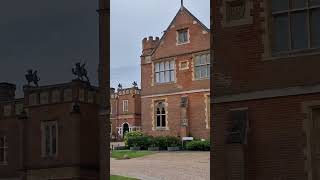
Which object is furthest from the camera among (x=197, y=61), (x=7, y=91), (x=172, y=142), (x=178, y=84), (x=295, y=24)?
(x=178, y=84)

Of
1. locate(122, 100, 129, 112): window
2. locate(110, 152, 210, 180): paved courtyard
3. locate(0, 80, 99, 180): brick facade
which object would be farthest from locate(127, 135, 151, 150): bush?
locate(122, 100, 129, 112): window

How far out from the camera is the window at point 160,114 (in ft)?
133

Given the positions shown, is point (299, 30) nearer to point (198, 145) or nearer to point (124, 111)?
point (198, 145)

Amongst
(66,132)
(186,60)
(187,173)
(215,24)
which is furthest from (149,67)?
(215,24)

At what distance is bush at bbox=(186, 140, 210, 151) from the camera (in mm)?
31328

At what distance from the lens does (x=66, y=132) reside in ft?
57.1

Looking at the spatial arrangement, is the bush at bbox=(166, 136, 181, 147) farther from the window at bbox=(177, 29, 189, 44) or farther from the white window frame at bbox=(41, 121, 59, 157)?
the white window frame at bbox=(41, 121, 59, 157)

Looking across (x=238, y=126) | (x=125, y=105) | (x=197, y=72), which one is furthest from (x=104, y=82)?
(x=125, y=105)

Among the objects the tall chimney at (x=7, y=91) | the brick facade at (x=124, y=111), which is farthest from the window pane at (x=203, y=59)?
the tall chimney at (x=7, y=91)

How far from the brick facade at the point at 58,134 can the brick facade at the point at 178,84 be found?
18.3 metres

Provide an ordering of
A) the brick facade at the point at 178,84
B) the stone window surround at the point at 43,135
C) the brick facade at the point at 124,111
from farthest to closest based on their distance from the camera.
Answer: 1. the brick facade at the point at 124,111
2. the brick facade at the point at 178,84
3. the stone window surround at the point at 43,135

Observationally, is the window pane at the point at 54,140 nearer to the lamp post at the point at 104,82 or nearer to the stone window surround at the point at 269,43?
the lamp post at the point at 104,82

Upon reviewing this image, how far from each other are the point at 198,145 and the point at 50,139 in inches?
597

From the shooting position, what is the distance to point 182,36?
3872 centimetres
